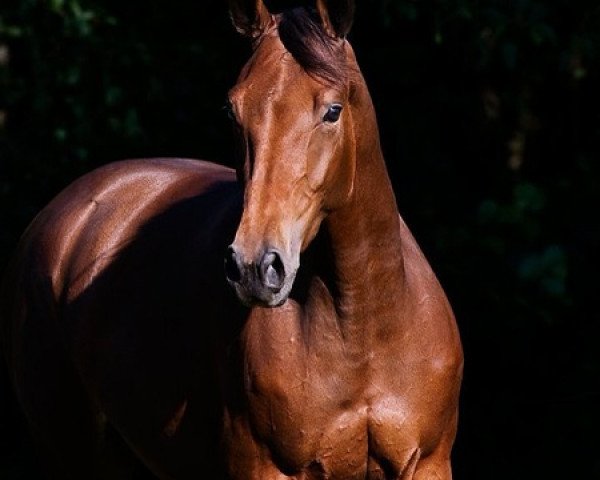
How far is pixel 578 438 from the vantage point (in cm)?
679

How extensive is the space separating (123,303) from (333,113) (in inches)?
53.2

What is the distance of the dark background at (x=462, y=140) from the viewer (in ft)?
21.3

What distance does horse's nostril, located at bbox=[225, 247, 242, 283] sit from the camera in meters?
3.20

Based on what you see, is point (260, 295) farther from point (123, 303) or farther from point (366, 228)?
point (123, 303)

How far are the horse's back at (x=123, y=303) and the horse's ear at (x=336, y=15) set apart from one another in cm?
67

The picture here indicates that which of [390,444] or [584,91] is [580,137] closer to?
[584,91]

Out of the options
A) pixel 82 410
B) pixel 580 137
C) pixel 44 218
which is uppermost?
pixel 44 218

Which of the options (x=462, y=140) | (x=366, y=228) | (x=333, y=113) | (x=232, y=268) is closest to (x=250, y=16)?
(x=333, y=113)

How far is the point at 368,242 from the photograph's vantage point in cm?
372

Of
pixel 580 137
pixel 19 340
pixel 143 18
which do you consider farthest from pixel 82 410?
pixel 580 137

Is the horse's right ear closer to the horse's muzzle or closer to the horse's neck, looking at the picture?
the horse's neck

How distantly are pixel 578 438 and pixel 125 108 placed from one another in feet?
7.76

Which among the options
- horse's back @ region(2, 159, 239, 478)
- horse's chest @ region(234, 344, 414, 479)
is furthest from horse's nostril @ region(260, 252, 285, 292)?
horse's back @ region(2, 159, 239, 478)

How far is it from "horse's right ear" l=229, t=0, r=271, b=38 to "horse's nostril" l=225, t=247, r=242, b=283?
0.63m
